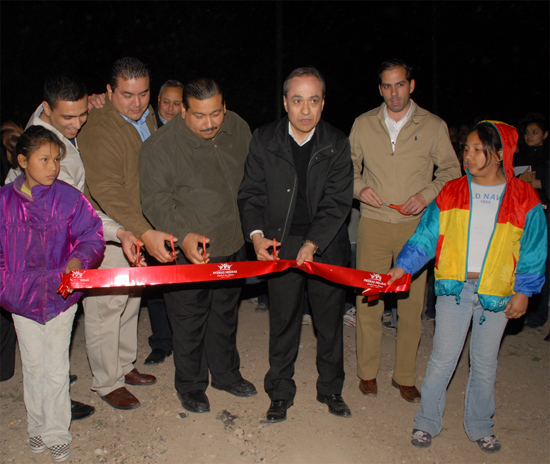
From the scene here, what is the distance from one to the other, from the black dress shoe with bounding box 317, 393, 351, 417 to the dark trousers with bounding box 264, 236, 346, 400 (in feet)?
0.15

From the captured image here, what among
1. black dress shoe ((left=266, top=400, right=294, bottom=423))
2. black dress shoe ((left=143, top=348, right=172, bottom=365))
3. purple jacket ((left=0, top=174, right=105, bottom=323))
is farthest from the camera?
black dress shoe ((left=143, top=348, right=172, bottom=365))

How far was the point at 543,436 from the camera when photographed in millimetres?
3697

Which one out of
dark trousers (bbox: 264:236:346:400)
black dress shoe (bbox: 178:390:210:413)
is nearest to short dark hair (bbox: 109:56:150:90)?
dark trousers (bbox: 264:236:346:400)

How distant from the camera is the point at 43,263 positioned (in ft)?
10.7

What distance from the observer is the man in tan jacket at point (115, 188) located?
3.73 m

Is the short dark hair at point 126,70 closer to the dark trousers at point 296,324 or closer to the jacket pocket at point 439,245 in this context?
the dark trousers at point 296,324

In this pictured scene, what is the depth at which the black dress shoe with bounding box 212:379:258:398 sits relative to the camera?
419cm

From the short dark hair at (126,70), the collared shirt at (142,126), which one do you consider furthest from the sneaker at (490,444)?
the short dark hair at (126,70)

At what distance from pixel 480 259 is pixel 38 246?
2.98 metres

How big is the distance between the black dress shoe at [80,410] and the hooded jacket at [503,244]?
289 cm

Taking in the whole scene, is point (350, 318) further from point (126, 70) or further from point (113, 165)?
point (126, 70)

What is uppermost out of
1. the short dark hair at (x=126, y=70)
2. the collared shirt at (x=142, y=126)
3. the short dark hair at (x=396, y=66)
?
the short dark hair at (x=396, y=66)

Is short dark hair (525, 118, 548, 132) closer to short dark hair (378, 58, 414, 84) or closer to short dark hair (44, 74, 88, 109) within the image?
short dark hair (378, 58, 414, 84)

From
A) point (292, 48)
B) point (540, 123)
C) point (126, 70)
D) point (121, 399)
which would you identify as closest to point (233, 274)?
point (121, 399)
